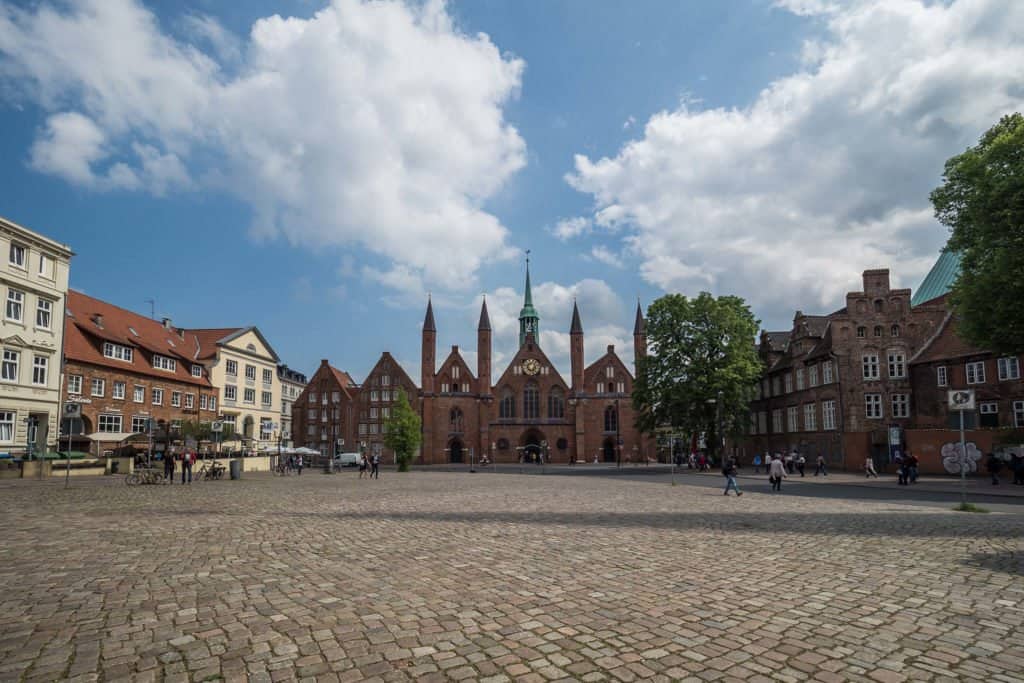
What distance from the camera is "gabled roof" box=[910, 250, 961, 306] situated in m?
61.8

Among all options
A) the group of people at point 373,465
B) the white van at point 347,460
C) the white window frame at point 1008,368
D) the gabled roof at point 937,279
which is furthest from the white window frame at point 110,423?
the gabled roof at point 937,279

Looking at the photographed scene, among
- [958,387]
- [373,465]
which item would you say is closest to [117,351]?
[373,465]

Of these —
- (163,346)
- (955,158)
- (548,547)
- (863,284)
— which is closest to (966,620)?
(548,547)

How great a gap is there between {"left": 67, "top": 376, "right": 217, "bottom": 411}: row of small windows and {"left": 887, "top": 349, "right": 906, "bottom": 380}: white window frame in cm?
Result: 5486

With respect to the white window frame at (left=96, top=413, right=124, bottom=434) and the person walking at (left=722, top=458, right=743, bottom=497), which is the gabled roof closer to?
the person walking at (left=722, top=458, right=743, bottom=497)

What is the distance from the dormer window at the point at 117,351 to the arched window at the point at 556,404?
166ft

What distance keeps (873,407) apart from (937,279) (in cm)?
3014

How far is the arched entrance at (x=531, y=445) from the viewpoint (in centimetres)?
8262

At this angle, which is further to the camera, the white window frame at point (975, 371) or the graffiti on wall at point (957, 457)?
the white window frame at point (975, 371)

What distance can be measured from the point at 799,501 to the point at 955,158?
22226 millimetres

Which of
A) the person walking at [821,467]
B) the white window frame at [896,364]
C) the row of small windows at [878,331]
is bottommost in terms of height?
the person walking at [821,467]

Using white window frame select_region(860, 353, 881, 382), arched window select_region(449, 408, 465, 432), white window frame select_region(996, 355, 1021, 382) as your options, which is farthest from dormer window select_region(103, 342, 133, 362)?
white window frame select_region(996, 355, 1021, 382)

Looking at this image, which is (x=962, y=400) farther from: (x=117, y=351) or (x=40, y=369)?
(x=117, y=351)

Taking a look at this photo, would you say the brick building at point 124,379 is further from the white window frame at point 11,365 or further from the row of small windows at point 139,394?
the white window frame at point 11,365
